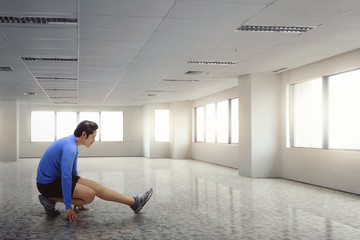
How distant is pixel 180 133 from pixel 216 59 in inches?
458

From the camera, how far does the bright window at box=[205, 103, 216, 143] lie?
17.9 m

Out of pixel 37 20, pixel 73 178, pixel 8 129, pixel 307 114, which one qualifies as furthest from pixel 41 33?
pixel 8 129

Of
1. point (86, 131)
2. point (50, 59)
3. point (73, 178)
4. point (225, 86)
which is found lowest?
point (73, 178)

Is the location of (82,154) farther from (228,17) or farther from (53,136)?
(228,17)

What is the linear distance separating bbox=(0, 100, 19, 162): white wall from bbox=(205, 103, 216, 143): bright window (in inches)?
379

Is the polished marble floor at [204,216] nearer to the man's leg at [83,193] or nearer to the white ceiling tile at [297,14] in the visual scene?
the man's leg at [83,193]

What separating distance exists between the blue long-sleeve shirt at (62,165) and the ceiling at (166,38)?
192 centimetres

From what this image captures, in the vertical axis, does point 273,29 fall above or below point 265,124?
above

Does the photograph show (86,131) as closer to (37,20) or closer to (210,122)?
(37,20)

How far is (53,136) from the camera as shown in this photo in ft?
76.5

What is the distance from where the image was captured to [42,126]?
23156 mm

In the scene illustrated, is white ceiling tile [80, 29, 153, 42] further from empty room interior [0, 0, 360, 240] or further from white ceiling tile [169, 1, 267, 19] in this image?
white ceiling tile [169, 1, 267, 19]

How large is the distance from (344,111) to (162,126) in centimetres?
1398

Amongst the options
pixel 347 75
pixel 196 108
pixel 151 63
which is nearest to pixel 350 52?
pixel 347 75
